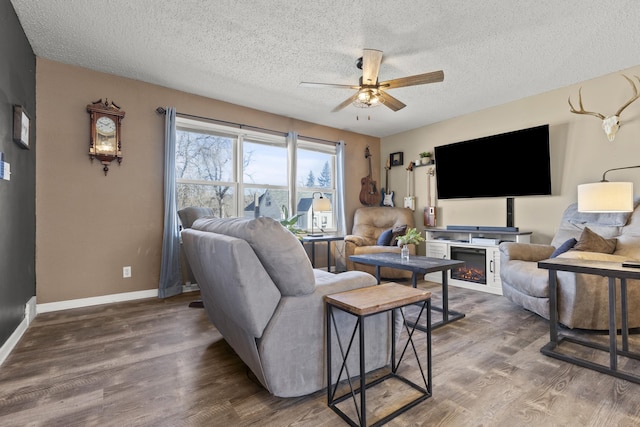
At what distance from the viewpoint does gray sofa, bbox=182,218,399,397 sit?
4.77ft

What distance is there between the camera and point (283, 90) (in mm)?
3775

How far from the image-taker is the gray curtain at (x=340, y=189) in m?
5.27

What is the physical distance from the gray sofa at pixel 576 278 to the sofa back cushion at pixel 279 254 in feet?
7.26

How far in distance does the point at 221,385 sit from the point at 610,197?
2.96 m

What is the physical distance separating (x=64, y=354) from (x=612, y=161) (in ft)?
17.4

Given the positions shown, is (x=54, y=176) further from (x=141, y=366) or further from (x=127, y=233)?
(x=141, y=366)

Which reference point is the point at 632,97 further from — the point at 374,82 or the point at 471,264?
the point at 374,82

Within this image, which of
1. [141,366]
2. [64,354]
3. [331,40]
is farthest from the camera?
[331,40]

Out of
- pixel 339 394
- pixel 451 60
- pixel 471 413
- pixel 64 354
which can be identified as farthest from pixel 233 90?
pixel 471 413

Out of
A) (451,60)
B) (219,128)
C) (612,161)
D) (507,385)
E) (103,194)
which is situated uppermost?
(451,60)

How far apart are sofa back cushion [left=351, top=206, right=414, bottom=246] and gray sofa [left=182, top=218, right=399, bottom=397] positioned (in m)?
3.43

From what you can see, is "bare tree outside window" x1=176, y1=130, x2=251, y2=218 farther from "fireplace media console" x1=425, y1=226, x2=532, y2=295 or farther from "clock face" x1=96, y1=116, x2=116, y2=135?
"fireplace media console" x1=425, y1=226, x2=532, y2=295

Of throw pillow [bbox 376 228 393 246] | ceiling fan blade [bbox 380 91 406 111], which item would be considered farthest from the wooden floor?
ceiling fan blade [bbox 380 91 406 111]

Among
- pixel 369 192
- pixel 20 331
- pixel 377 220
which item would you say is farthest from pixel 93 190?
pixel 369 192
